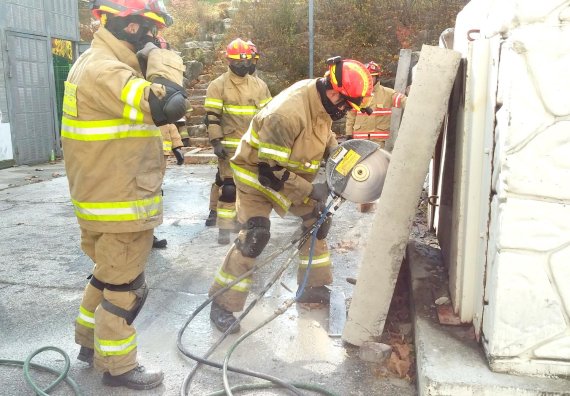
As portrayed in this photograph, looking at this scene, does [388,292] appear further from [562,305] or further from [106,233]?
[106,233]

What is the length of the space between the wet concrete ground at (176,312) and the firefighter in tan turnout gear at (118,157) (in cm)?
36

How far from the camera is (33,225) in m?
6.20

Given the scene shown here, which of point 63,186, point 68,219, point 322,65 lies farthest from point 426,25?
point 68,219

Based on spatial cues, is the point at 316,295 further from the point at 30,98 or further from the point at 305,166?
the point at 30,98

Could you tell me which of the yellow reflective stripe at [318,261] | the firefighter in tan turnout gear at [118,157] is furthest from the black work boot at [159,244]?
the firefighter in tan turnout gear at [118,157]

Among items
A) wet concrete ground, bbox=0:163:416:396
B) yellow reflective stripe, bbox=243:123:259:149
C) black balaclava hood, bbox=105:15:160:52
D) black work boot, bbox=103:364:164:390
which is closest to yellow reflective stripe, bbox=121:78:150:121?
black balaclava hood, bbox=105:15:160:52

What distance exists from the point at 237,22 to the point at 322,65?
3607 millimetres

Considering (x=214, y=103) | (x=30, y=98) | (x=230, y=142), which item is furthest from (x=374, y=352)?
(x=30, y=98)

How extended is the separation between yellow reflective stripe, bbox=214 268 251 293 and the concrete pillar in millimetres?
824

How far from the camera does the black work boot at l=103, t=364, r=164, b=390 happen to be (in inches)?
113

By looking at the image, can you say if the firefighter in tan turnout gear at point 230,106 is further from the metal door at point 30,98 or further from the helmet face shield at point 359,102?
the metal door at point 30,98

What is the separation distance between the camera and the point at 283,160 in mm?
3354

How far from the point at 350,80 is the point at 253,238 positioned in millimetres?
1196

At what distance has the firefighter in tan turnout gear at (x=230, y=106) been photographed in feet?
18.8
